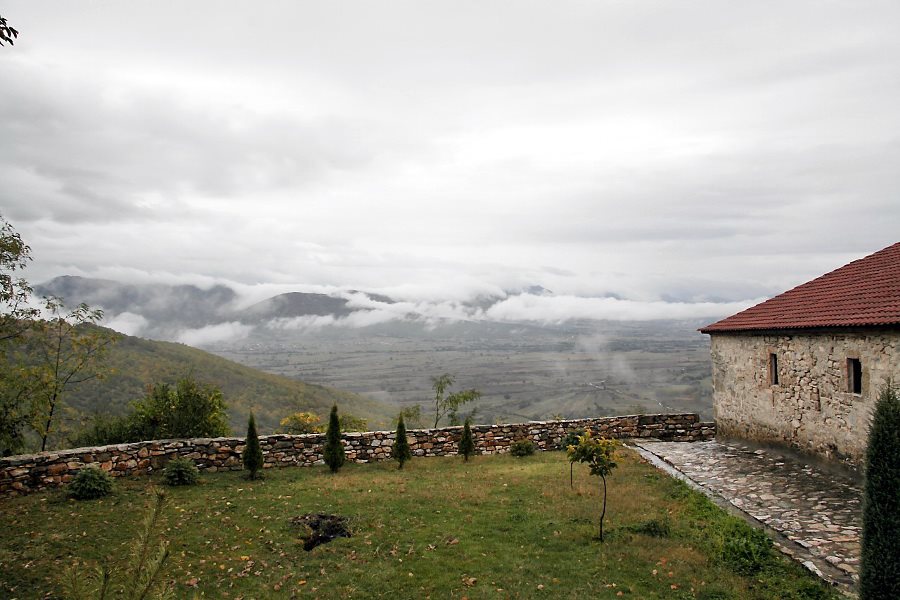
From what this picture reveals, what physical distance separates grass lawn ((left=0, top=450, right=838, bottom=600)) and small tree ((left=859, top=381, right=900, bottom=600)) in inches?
61.9

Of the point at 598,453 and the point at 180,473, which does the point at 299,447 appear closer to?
the point at 180,473

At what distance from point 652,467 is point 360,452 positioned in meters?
10.5

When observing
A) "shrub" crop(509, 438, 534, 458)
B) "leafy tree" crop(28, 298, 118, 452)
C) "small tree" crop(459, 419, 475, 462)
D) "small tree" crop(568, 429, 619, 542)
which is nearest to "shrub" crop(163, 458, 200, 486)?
"leafy tree" crop(28, 298, 118, 452)

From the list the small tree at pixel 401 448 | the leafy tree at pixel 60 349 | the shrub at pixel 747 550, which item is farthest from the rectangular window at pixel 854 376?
the leafy tree at pixel 60 349

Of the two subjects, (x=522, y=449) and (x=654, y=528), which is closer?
(x=654, y=528)

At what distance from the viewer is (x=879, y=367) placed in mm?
13602

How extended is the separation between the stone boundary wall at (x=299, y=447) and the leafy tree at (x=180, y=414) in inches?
69.6

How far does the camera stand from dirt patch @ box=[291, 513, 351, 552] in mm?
11531

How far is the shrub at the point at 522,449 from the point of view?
20.6 meters

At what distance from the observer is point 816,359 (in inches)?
632

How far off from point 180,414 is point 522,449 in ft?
42.9

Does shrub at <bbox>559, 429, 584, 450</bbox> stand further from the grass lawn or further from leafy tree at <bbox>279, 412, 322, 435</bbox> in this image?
leafy tree at <bbox>279, 412, 322, 435</bbox>

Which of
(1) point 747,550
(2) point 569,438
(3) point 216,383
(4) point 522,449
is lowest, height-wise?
(3) point 216,383

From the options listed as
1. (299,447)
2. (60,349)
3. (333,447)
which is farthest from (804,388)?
(60,349)
